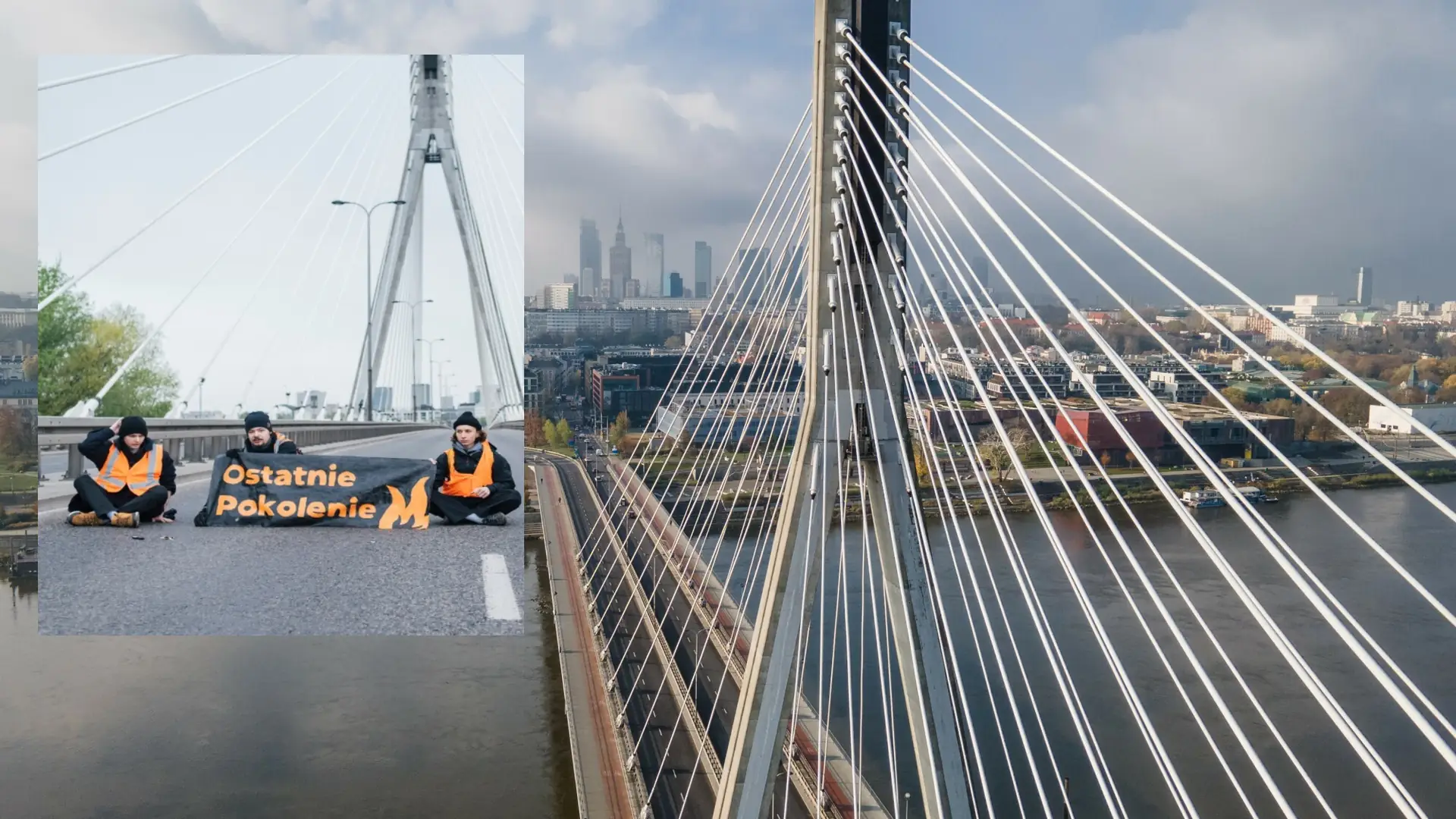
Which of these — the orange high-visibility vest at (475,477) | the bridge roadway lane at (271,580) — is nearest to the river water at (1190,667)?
the bridge roadway lane at (271,580)

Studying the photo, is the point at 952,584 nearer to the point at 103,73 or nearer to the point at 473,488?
the point at 473,488

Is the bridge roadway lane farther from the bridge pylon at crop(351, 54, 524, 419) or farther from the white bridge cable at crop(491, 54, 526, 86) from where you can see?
the white bridge cable at crop(491, 54, 526, 86)

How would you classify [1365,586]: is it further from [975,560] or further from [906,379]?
[906,379]

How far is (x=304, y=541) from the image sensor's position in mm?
5496

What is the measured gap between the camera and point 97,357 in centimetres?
568

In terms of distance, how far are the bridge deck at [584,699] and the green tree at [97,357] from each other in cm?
255

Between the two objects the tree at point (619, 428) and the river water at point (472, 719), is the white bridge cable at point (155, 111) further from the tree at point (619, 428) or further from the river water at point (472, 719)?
the tree at point (619, 428)

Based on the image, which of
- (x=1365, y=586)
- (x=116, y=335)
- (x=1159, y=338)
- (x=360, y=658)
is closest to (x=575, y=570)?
(x=360, y=658)

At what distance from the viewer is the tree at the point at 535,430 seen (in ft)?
41.8

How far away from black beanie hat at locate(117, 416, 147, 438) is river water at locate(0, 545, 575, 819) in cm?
137

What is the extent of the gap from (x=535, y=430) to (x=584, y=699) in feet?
23.8

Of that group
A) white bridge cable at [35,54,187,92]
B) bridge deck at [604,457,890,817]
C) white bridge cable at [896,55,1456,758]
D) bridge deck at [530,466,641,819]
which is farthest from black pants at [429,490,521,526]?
white bridge cable at [896,55,1456,758]

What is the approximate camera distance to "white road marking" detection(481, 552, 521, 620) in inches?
209

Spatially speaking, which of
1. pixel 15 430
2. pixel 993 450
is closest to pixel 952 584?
pixel 993 450
